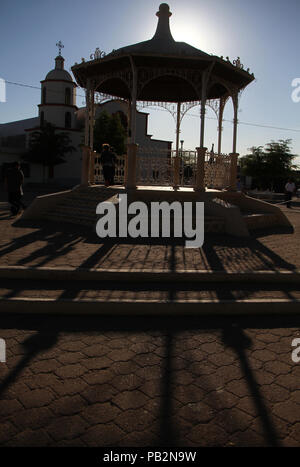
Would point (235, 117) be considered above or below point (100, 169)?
above

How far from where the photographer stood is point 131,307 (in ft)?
14.6

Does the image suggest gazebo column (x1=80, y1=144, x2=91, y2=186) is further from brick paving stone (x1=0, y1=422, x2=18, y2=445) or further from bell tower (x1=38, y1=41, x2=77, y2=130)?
bell tower (x1=38, y1=41, x2=77, y2=130)

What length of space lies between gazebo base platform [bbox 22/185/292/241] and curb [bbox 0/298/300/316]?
186 inches

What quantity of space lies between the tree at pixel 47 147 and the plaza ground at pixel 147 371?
36.4m

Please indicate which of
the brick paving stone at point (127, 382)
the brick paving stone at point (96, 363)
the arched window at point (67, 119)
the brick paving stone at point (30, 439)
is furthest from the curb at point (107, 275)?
the arched window at point (67, 119)

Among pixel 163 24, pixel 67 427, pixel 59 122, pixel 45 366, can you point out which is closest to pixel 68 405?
pixel 67 427

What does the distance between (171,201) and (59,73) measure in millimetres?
38066

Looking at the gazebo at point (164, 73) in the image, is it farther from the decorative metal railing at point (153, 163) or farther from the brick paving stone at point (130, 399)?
the brick paving stone at point (130, 399)

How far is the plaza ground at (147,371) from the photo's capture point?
2.39 m

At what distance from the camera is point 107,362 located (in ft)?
10.8

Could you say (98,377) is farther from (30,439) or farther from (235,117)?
(235,117)

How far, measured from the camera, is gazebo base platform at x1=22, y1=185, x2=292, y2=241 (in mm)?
9648
